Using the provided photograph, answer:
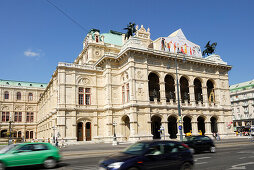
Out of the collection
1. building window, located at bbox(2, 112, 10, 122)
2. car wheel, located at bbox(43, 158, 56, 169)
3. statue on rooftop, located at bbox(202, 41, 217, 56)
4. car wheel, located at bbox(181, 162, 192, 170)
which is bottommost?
car wheel, located at bbox(43, 158, 56, 169)

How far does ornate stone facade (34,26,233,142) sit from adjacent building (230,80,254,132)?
1335 inches

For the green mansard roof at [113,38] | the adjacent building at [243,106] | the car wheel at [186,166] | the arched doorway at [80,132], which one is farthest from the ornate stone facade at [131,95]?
the adjacent building at [243,106]

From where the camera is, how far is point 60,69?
41.2m

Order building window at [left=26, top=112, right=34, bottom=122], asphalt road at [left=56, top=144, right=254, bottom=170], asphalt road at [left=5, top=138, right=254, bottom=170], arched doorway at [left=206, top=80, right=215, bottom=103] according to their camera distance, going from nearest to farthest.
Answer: asphalt road at [left=56, top=144, right=254, bottom=170] < asphalt road at [left=5, top=138, right=254, bottom=170] < arched doorway at [left=206, top=80, right=215, bottom=103] < building window at [left=26, top=112, right=34, bottom=122]

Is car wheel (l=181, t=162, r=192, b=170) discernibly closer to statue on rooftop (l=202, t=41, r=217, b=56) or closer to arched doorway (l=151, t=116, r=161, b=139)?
arched doorway (l=151, t=116, r=161, b=139)

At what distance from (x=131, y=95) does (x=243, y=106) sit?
192 ft

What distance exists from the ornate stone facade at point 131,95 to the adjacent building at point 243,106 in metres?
33.9

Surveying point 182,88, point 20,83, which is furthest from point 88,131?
point 20,83

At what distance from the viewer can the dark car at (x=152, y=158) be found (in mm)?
7912

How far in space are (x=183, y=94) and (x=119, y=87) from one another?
1609cm

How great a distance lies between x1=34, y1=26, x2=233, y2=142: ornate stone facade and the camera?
39.3 metres

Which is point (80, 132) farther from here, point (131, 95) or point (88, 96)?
point (131, 95)

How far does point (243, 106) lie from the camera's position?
263ft

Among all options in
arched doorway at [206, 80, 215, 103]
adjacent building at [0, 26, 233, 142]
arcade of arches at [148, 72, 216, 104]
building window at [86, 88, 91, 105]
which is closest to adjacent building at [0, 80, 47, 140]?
adjacent building at [0, 26, 233, 142]
